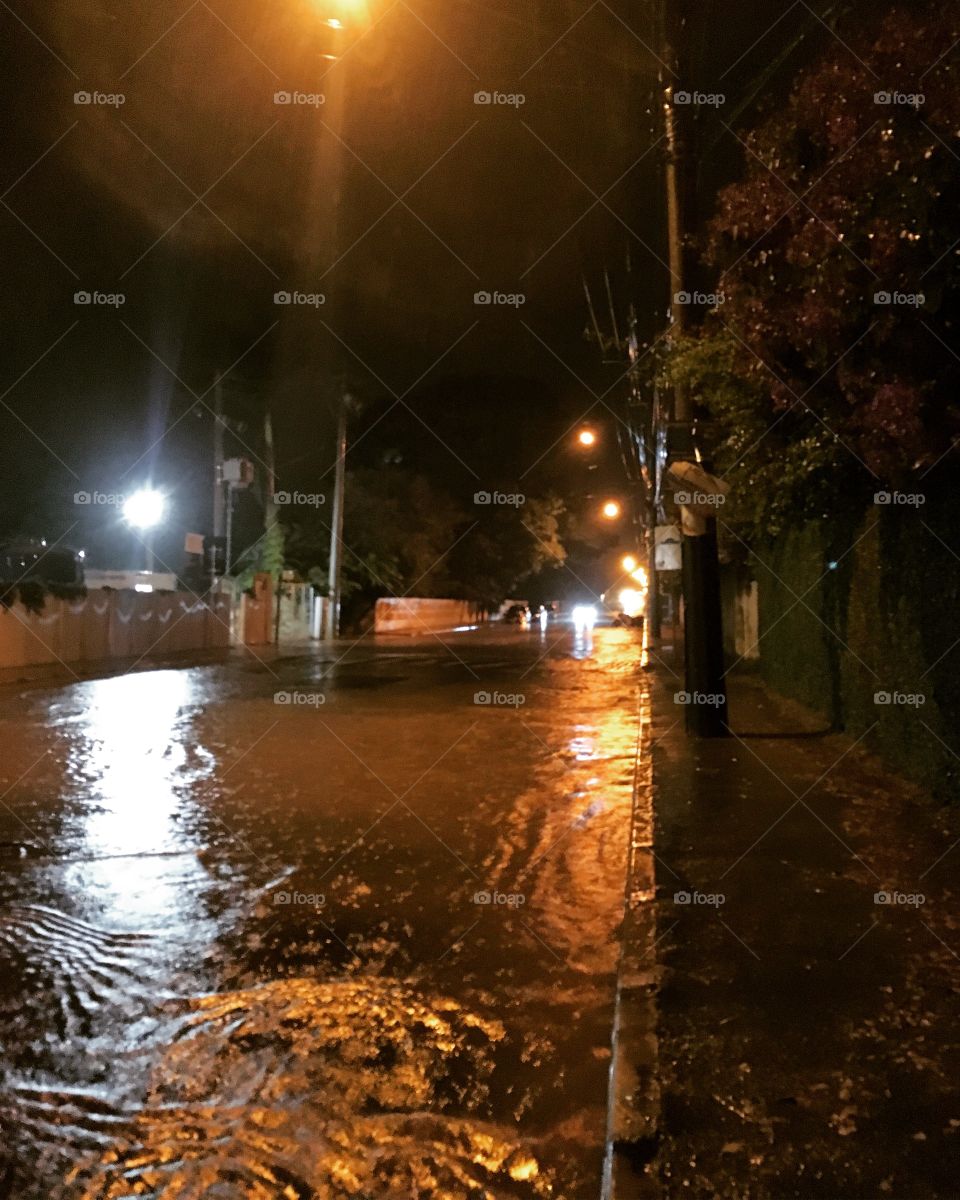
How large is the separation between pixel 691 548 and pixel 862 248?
4422mm

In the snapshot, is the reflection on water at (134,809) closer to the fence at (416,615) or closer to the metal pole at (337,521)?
the metal pole at (337,521)

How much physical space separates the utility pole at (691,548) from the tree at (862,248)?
2117 millimetres

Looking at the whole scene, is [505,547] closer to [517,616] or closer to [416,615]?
[517,616]

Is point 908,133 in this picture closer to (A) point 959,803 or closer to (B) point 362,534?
(A) point 959,803

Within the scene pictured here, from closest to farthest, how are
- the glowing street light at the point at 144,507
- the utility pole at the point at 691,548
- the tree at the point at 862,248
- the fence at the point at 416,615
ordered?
the tree at the point at 862,248
the utility pole at the point at 691,548
the glowing street light at the point at 144,507
the fence at the point at 416,615

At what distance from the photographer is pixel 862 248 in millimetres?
5961

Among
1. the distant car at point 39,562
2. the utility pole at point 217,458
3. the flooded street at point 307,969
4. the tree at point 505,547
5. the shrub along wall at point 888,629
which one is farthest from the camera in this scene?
the tree at point 505,547

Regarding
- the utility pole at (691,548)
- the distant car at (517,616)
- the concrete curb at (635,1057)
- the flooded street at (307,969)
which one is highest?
the utility pole at (691,548)

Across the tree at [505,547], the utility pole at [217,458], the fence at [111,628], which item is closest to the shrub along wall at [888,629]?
the fence at [111,628]

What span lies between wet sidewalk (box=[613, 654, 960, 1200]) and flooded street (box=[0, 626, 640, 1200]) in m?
0.34

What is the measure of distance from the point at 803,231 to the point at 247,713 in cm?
997

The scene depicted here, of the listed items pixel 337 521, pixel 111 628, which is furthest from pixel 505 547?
pixel 111 628

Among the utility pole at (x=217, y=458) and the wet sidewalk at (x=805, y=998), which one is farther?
the utility pole at (x=217, y=458)

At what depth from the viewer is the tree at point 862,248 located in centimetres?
561
